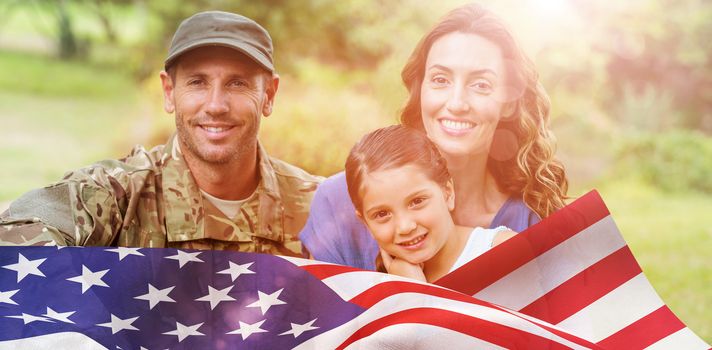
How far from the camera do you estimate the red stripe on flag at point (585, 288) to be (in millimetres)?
3006

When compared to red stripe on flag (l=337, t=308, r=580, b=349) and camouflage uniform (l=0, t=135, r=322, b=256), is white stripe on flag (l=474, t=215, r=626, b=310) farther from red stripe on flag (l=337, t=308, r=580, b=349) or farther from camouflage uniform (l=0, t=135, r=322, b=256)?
camouflage uniform (l=0, t=135, r=322, b=256)

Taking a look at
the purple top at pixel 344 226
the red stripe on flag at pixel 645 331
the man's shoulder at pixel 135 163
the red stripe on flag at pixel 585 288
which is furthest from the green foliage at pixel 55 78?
the red stripe on flag at pixel 645 331

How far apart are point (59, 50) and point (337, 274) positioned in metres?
2.09

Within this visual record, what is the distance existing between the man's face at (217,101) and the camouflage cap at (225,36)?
0.12ft

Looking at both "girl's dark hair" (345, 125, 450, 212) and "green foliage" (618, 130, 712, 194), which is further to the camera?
"green foliage" (618, 130, 712, 194)

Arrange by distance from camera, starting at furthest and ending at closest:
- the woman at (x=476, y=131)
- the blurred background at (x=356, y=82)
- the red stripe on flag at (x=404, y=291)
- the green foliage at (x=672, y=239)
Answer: the green foliage at (x=672, y=239), the blurred background at (x=356, y=82), the woman at (x=476, y=131), the red stripe on flag at (x=404, y=291)

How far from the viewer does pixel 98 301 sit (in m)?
2.75

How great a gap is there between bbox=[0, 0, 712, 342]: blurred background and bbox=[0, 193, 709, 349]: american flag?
61cm

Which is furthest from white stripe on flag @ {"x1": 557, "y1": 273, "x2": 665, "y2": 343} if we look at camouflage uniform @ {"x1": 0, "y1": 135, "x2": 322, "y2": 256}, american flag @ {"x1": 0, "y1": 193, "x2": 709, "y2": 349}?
camouflage uniform @ {"x1": 0, "y1": 135, "x2": 322, "y2": 256}

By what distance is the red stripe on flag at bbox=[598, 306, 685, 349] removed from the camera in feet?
9.78

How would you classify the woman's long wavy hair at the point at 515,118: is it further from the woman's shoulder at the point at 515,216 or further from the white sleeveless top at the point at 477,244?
the white sleeveless top at the point at 477,244

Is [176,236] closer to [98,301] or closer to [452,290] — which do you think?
[98,301]

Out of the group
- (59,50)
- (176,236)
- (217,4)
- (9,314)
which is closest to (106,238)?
(176,236)

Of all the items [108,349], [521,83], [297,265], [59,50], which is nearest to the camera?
[108,349]
